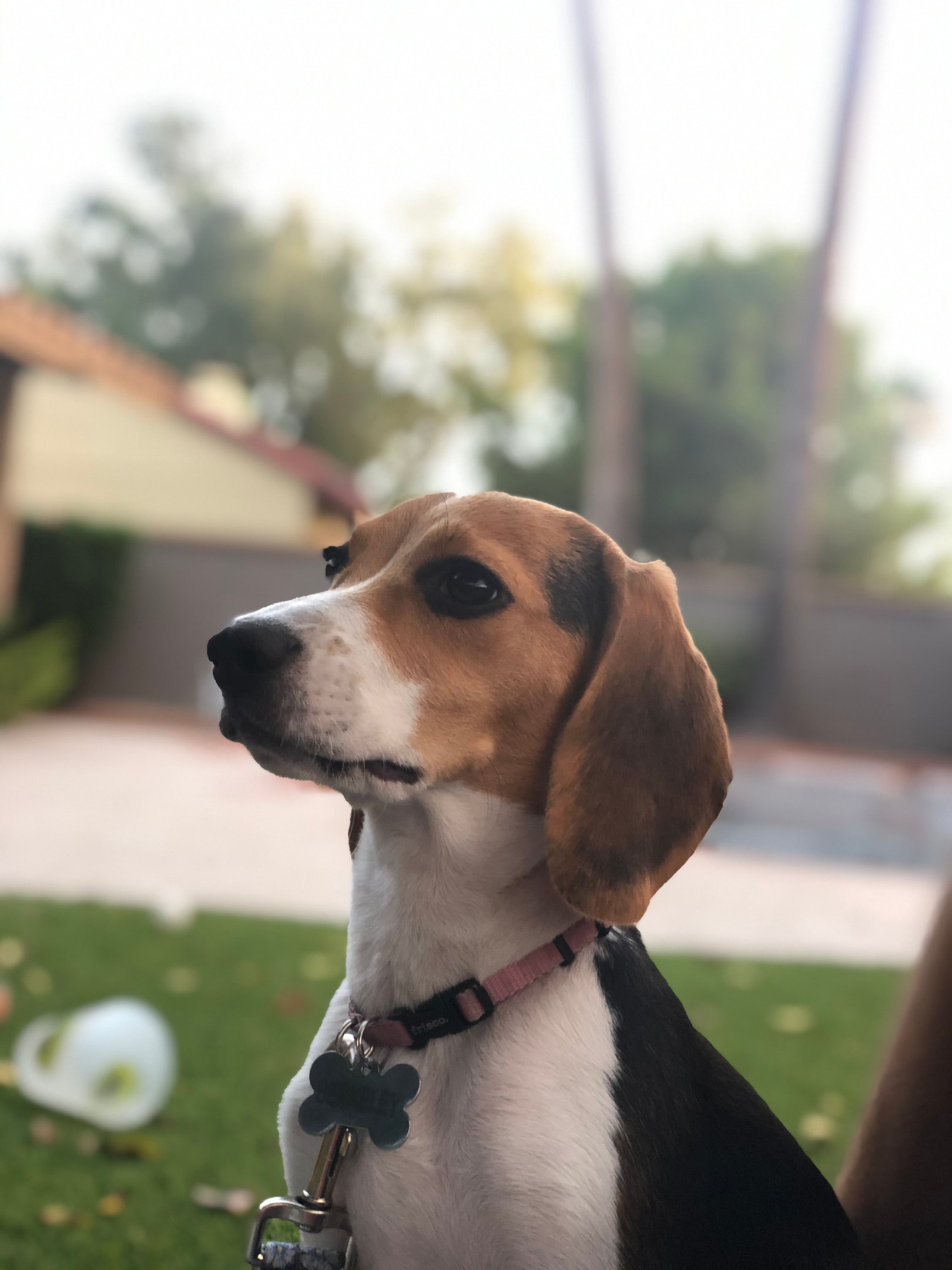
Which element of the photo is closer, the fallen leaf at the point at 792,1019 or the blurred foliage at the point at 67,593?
the fallen leaf at the point at 792,1019

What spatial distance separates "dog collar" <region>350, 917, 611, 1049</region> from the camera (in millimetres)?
1090

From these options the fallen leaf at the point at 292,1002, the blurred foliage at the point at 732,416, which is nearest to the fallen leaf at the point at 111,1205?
the fallen leaf at the point at 292,1002

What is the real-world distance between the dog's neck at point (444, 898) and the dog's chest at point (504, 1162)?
2.7 inches

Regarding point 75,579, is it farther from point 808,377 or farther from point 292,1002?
point 292,1002

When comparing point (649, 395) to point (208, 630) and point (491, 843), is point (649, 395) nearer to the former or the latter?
point (208, 630)

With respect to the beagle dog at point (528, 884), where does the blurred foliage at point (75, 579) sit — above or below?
below

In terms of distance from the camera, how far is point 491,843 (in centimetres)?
118

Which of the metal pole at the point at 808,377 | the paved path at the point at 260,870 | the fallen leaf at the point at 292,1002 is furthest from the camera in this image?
the metal pole at the point at 808,377

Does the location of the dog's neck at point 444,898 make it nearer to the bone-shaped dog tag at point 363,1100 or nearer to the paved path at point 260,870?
the bone-shaped dog tag at point 363,1100

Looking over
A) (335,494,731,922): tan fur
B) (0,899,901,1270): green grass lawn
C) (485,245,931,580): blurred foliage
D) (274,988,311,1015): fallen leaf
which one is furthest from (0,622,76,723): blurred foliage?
(485,245,931,580): blurred foliage

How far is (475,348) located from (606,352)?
24396 millimetres

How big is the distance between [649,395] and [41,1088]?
82.8ft

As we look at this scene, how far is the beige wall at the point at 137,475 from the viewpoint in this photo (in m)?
16.5

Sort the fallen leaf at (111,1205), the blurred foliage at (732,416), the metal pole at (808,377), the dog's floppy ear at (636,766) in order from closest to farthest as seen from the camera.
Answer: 1. the dog's floppy ear at (636,766)
2. the fallen leaf at (111,1205)
3. the metal pole at (808,377)
4. the blurred foliage at (732,416)
